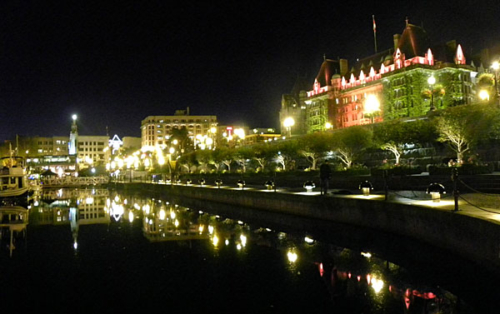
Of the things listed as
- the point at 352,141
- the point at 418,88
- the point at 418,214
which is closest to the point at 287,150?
the point at 352,141

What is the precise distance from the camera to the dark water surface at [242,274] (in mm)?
9273

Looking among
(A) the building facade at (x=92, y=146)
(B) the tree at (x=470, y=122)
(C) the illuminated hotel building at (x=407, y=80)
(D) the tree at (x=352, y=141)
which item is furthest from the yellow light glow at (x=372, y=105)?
(A) the building facade at (x=92, y=146)

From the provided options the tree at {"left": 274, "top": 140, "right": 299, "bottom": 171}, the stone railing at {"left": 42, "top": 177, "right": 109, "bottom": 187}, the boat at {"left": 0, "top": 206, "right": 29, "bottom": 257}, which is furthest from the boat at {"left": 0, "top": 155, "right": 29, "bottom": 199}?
the stone railing at {"left": 42, "top": 177, "right": 109, "bottom": 187}

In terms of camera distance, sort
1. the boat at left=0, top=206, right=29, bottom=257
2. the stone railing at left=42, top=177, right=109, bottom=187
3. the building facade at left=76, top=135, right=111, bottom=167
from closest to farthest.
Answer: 1. the boat at left=0, top=206, right=29, bottom=257
2. the stone railing at left=42, top=177, right=109, bottom=187
3. the building facade at left=76, top=135, right=111, bottom=167

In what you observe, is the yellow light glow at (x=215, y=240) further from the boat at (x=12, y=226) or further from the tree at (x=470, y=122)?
the tree at (x=470, y=122)

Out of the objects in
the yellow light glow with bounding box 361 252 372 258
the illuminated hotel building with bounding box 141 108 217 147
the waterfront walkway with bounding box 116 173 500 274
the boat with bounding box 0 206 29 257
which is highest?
the illuminated hotel building with bounding box 141 108 217 147

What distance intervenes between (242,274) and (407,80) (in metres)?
67.9

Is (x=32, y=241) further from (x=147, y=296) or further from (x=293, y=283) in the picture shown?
(x=293, y=283)

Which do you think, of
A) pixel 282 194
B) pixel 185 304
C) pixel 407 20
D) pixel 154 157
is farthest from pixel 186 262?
pixel 154 157

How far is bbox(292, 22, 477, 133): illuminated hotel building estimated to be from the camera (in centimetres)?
6869

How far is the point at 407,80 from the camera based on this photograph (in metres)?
70.9

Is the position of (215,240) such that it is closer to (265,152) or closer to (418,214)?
(418,214)

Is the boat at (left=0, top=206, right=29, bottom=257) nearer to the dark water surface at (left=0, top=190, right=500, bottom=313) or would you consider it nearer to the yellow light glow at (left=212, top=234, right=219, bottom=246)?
the dark water surface at (left=0, top=190, right=500, bottom=313)

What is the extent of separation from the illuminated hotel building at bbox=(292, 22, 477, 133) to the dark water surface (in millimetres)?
47377
